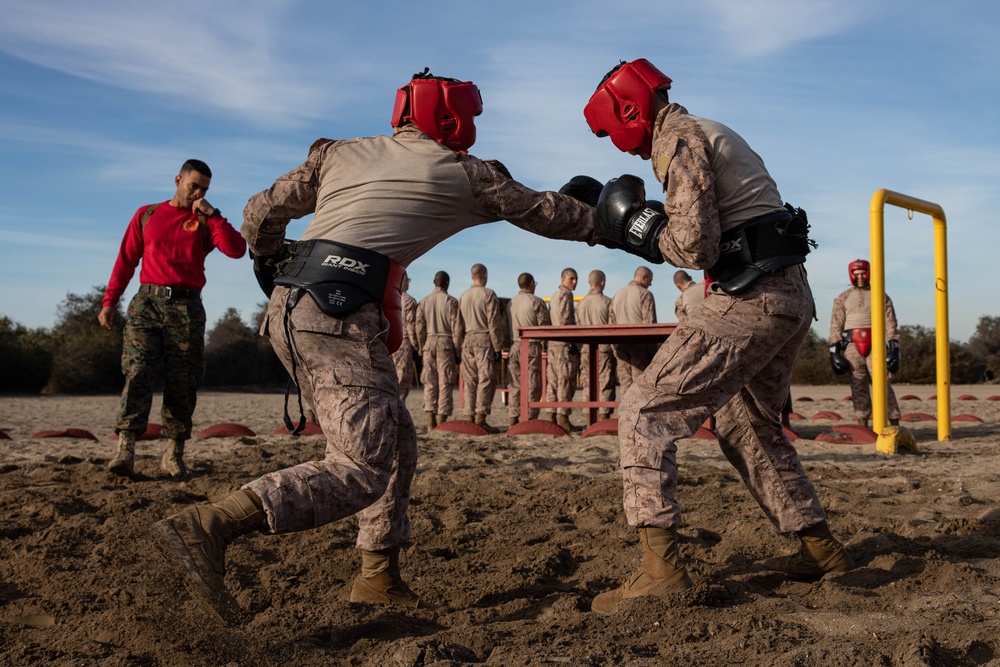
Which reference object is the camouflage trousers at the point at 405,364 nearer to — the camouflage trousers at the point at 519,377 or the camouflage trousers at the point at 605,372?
the camouflage trousers at the point at 519,377

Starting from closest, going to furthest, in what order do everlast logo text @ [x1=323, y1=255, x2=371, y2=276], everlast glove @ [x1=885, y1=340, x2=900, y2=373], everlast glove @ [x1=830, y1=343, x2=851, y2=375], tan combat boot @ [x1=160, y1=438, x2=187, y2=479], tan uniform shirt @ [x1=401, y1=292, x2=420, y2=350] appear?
1. everlast logo text @ [x1=323, y1=255, x2=371, y2=276]
2. tan combat boot @ [x1=160, y1=438, x2=187, y2=479]
3. everlast glove @ [x1=885, y1=340, x2=900, y2=373]
4. everlast glove @ [x1=830, y1=343, x2=851, y2=375]
5. tan uniform shirt @ [x1=401, y1=292, x2=420, y2=350]

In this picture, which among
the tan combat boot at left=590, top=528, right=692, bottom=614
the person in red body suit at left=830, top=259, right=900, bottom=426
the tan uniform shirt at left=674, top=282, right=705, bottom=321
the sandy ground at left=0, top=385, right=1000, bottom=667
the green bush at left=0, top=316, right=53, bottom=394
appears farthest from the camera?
the green bush at left=0, top=316, right=53, bottom=394

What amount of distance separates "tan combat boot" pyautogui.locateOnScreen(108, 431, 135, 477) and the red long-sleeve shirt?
103cm

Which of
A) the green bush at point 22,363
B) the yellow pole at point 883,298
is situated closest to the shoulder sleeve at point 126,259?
the yellow pole at point 883,298

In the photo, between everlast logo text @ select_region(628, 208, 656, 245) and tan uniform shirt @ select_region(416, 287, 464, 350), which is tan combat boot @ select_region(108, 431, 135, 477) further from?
tan uniform shirt @ select_region(416, 287, 464, 350)

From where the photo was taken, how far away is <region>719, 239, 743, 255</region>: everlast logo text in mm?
3789

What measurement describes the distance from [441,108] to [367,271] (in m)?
0.79

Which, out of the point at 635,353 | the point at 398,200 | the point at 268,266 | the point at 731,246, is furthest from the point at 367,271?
the point at 635,353

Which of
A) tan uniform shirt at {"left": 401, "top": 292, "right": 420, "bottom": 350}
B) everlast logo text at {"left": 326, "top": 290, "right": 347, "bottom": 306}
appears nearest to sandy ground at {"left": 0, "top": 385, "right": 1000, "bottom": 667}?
everlast logo text at {"left": 326, "top": 290, "right": 347, "bottom": 306}

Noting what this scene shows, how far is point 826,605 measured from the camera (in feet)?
11.5

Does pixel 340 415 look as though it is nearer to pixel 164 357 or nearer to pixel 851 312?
pixel 164 357

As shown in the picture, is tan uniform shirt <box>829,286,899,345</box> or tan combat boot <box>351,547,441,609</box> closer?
tan combat boot <box>351,547,441,609</box>

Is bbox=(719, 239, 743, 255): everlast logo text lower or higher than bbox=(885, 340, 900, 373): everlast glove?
higher

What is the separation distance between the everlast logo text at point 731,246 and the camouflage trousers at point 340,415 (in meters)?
1.38
